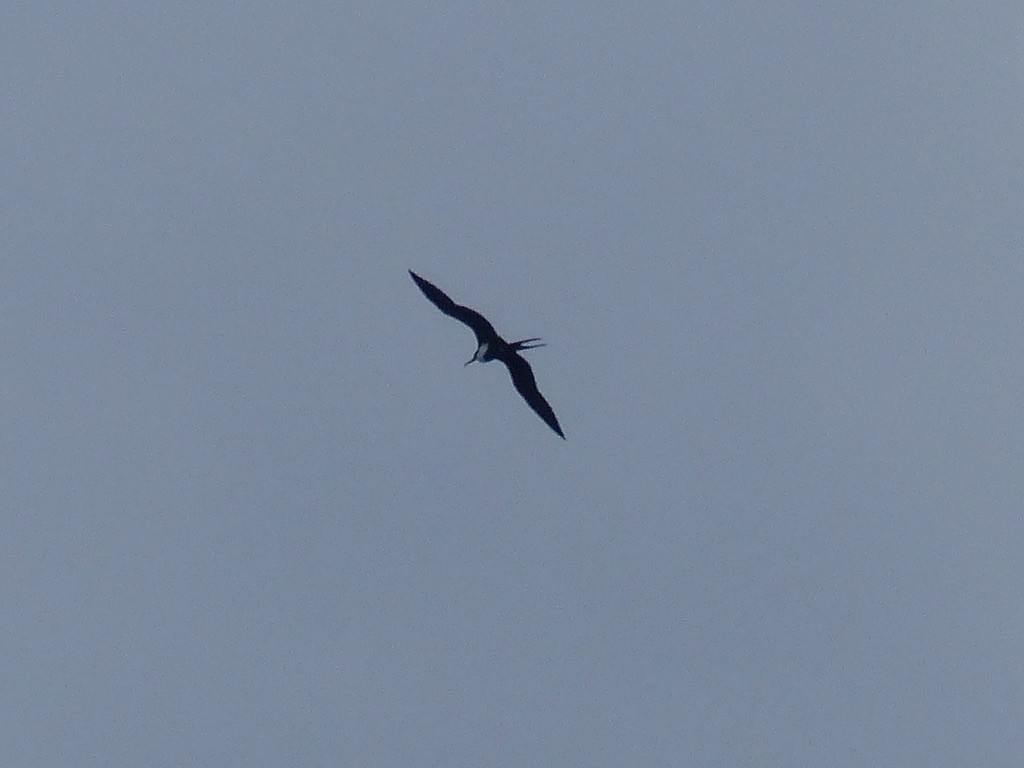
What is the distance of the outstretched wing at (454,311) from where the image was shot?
38.5 metres

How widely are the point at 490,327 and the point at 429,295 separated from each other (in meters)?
1.65

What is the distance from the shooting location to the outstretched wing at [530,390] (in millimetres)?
39156

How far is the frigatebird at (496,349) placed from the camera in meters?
38.5

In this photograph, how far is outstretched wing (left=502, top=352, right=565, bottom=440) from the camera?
1542 inches

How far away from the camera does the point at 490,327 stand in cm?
3847

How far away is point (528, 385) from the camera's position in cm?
3941

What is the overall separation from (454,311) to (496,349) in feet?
4.42

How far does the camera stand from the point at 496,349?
38781 mm

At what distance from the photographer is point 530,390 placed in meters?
39.5

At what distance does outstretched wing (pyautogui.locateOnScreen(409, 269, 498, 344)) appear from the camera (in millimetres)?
38469

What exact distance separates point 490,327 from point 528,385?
1.89 metres

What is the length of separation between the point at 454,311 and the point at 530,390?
2.75 metres

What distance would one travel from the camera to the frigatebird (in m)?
38.5

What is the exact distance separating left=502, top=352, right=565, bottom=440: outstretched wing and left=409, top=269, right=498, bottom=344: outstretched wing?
0.90 m
